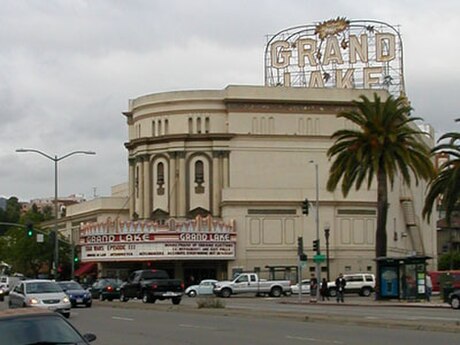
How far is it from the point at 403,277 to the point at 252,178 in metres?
40.1

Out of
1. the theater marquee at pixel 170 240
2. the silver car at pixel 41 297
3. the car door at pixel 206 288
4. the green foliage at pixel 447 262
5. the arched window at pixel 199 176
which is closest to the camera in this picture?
the silver car at pixel 41 297

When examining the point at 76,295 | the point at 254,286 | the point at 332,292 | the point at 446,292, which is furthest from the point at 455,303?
the point at 254,286

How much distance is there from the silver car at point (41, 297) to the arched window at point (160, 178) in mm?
57326

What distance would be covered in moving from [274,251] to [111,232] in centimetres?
1566

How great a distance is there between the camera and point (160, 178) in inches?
3762

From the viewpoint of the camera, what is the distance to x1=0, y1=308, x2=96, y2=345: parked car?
12.4 m

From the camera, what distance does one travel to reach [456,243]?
14362cm

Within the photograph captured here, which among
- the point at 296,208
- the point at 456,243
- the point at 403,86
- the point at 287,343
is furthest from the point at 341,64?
the point at 287,343

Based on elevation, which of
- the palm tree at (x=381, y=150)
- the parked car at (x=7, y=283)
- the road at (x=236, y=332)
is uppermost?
the palm tree at (x=381, y=150)

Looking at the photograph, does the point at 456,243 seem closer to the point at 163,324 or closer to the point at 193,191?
the point at 193,191

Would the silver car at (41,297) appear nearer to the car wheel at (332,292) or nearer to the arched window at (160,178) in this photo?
the car wheel at (332,292)

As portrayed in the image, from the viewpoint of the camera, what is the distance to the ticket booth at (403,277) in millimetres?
53125

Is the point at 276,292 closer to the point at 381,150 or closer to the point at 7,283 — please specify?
the point at 381,150

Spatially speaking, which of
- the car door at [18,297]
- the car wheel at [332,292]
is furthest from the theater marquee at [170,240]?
the car door at [18,297]
